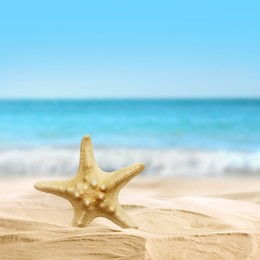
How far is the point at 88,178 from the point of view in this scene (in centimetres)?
280

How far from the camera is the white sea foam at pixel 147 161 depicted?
320 inches

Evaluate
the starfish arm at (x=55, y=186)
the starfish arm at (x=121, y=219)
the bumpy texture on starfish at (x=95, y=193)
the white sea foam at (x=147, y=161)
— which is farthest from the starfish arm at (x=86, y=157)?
the white sea foam at (x=147, y=161)

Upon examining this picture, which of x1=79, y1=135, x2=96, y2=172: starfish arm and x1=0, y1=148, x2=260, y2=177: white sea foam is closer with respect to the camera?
x1=79, y1=135, x2=96, y2=172: starfish arm

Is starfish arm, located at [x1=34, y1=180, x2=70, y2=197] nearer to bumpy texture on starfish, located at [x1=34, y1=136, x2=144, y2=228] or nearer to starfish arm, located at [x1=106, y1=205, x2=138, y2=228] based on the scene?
bumpy texture on starfish, located at [x1=34, y1=136, x2=144, y2=228]

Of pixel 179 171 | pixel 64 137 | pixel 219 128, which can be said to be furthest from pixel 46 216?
pixel 219 128

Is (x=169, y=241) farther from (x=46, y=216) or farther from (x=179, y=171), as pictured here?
(x=179, y=171)

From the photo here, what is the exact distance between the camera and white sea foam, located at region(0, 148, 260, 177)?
8141 millimetres

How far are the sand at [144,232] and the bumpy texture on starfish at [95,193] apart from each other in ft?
0.32

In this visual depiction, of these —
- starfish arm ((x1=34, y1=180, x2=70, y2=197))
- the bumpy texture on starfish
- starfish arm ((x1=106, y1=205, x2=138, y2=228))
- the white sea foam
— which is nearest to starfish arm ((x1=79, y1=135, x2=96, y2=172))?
the bumpy texture on starfish

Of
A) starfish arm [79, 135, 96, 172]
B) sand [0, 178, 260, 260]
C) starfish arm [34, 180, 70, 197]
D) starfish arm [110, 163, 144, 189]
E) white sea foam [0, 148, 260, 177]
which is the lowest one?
sand [0, 178, 260, 260]

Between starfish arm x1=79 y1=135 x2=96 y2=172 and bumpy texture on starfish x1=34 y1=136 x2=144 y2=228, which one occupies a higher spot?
starfish arm x1=79 y1=135 x2=96 y2=172

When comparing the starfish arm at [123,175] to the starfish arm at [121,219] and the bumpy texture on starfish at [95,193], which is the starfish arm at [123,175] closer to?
the bumpy texture on starfish at [95,193]

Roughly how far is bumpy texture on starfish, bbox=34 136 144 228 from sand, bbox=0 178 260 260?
97 mm

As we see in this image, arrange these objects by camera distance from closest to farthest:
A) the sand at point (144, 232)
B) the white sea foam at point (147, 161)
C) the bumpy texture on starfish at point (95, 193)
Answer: the sand at point (144, 232)
the bumpy texture on starfish at point (95, 193)
the white sea foam at point (147, 161)
